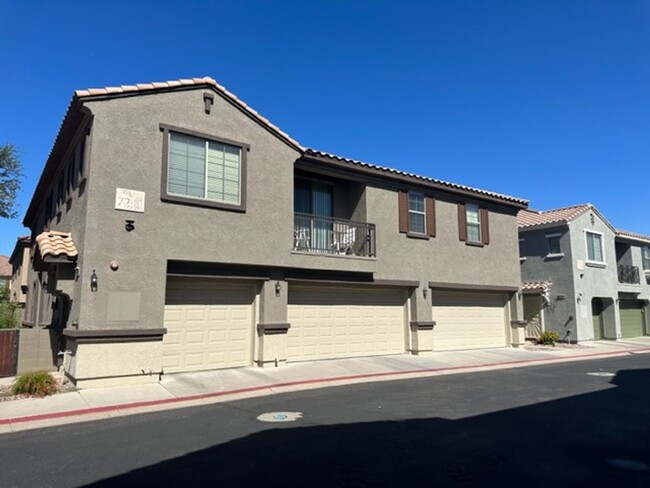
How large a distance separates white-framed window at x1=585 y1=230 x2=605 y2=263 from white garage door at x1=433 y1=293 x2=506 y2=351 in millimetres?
9249

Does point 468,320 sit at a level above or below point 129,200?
below

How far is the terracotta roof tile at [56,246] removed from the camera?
11438 mm

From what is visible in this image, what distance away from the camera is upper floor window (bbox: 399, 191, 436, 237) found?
17516 millimetres

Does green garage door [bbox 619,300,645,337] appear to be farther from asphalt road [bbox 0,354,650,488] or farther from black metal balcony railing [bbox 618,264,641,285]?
asphalt road [bbox 0,354,650,488]

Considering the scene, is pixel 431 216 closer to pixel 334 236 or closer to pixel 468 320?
pixel 334 236

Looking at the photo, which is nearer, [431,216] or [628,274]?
[431,216]

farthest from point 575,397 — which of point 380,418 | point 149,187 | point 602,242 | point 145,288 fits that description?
point 602,242

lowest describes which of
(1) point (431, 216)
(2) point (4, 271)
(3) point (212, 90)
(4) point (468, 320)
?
(4) point (468, 320)

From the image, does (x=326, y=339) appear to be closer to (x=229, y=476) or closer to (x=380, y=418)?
(x=380, y=418)

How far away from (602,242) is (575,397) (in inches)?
806

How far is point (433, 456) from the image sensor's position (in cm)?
627

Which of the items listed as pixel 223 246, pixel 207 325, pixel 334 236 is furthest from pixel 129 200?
pixel 334 236

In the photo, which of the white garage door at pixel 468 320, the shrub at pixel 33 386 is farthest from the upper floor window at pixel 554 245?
the shrub at pixel 33 386

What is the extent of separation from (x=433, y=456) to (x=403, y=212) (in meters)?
11.9
